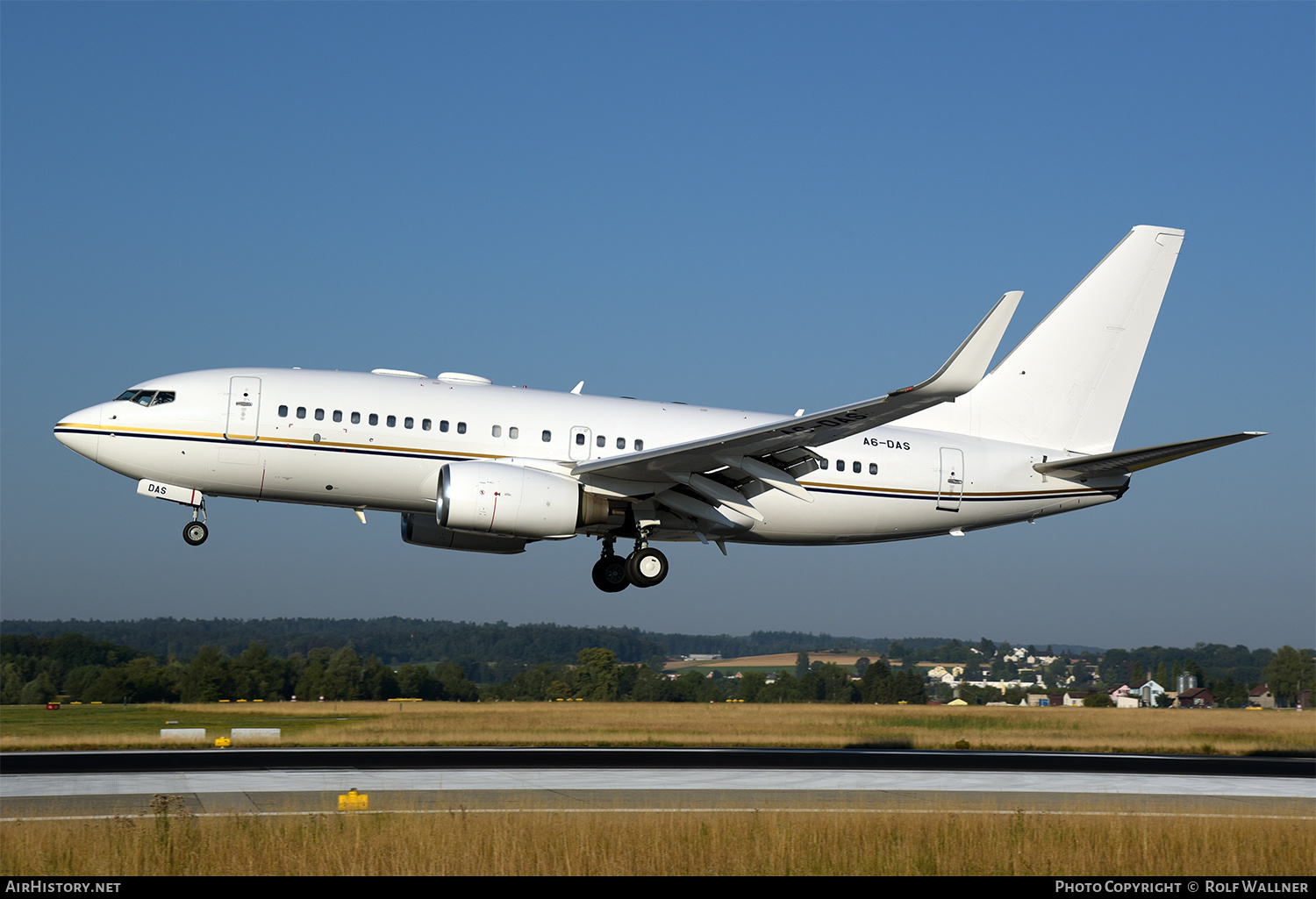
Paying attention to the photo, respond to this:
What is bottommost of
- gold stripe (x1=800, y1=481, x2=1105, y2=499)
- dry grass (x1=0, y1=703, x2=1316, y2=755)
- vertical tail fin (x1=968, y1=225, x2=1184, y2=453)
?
dry grass (x1=0, y1=703, x2=1316, y2=755)

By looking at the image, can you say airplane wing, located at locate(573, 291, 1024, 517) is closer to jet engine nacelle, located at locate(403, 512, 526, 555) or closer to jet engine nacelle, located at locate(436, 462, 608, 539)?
jet engine nacelle, located at locate(436, 462, 608, 539)

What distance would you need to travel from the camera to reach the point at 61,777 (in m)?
22.9

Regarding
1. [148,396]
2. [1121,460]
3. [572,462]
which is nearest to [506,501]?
[572,462]

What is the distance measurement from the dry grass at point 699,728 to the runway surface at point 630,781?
17.4 feet

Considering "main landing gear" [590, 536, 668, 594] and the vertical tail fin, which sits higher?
the vertical tail fin

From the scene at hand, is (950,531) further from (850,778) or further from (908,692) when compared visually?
(908,692)

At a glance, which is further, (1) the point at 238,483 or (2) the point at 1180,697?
(2) the point at 1180,697

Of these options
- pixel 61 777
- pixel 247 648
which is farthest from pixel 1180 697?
pixel 61 777

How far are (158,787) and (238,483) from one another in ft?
27.2

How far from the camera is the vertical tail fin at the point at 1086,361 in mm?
34125

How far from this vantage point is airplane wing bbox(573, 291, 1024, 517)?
22.3 metres

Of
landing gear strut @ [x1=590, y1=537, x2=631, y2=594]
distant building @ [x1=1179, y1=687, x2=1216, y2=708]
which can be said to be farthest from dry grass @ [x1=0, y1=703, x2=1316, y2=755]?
distant building @ [x1=1179, y1=687, x2=1216, y2=708]

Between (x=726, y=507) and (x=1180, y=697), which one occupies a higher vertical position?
(x=726, y=507)

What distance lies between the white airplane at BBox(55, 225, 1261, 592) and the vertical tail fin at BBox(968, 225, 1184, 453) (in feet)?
3.42
